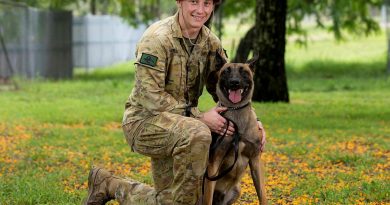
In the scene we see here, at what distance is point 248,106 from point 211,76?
44 centimetres

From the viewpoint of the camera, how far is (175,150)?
5.78 metres

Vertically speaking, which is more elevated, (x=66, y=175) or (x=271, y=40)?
(x=271, y=40)

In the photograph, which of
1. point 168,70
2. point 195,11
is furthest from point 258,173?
point 195,11

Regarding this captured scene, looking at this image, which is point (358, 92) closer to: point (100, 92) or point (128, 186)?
point (100, 92)

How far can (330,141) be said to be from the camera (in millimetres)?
11906

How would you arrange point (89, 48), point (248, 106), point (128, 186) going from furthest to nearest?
point (89, 48)
point (128, 186)
point (248, 106)

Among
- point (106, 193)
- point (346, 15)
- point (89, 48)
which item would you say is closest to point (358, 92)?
point (346, 15)

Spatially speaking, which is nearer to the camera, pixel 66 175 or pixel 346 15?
pixel 66 175

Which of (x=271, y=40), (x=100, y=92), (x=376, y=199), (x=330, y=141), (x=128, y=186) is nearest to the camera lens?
(x=128, y=186)

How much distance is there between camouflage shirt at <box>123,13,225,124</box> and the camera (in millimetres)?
5879

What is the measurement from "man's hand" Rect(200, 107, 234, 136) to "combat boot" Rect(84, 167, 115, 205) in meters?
1.32

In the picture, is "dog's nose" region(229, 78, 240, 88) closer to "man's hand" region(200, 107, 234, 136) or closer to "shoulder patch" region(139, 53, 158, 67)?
"man's hand" region(200, 107, 234, 136)

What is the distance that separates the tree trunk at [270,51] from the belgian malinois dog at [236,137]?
11475mm

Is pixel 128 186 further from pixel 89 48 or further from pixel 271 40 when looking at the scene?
pixel 89 48
